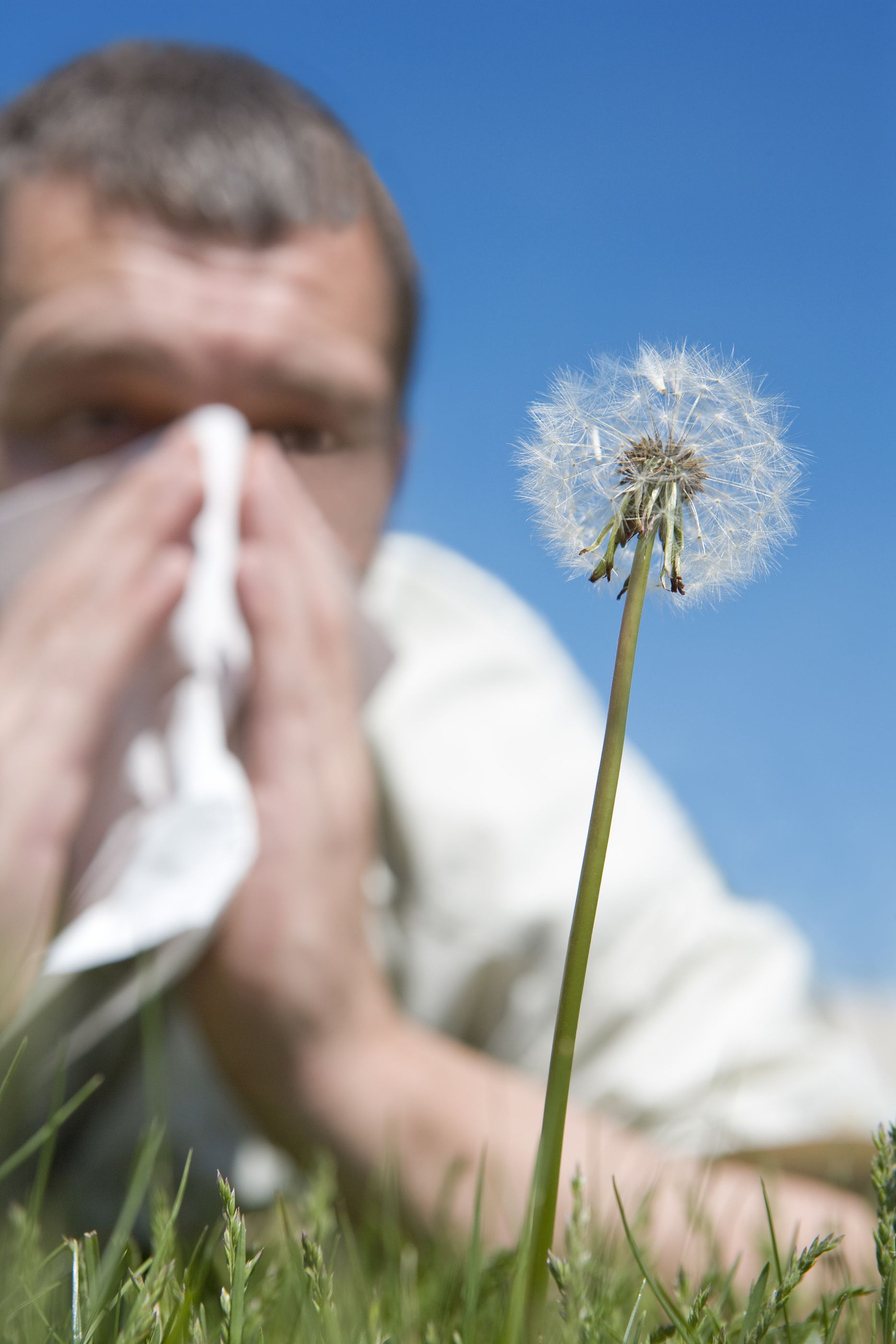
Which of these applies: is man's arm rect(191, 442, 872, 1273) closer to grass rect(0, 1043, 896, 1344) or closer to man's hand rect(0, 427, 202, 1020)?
man's hand rect(0, 427, 202, 1020)

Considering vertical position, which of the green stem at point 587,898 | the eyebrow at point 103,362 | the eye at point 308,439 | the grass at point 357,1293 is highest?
the eye at point 308,439

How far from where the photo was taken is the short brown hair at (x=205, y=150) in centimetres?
162

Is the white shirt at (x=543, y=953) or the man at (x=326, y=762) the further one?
the white shirt at (x=543, y=953)

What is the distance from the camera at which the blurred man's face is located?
4.89 feet

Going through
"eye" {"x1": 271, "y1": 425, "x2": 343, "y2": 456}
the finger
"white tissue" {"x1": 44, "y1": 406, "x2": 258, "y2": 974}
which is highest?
"eye" {"x1": 271, "y1": 425, "x2": 343, "y2": 456}

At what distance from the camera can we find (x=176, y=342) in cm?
151

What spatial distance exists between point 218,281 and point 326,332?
7.0 inches

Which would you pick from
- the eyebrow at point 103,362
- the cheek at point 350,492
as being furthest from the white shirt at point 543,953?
the eyebrow at point 103,362

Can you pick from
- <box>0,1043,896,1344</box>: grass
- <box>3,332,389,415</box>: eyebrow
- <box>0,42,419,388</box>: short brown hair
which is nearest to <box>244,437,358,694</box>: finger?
<box>3,332,389,415</box>: eyebrow

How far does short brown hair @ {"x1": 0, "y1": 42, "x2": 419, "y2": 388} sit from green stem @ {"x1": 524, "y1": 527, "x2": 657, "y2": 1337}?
62.0 inches

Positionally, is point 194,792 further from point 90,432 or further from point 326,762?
point 90,432

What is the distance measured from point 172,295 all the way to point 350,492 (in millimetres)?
398

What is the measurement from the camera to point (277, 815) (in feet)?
4.09

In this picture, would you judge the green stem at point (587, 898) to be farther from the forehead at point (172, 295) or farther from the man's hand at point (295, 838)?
the forehead at point (172, 295)
